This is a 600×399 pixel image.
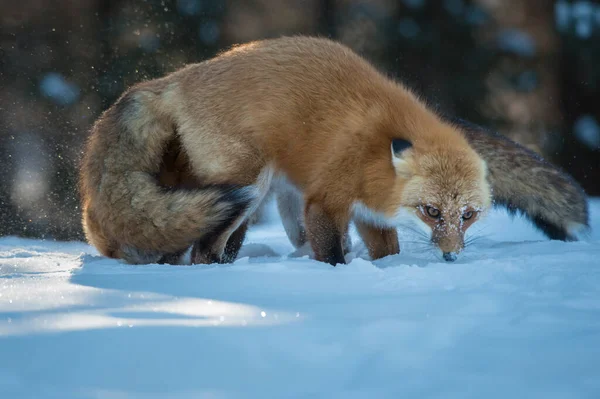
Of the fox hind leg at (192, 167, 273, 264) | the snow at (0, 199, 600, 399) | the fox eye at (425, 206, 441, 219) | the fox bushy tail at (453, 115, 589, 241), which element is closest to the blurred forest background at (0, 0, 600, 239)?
the fox hind leg at (192, 167, 273, 264)

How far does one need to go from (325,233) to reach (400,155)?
60cm

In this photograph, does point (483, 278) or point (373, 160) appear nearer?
point (483, 278)

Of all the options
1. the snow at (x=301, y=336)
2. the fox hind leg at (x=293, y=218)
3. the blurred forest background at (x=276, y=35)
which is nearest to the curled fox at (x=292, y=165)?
the fox hind leg at (x=293, y=218)

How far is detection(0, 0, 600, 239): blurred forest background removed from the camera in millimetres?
Answer: 7082

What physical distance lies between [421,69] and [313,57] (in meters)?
4.41

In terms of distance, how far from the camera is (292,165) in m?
3.71

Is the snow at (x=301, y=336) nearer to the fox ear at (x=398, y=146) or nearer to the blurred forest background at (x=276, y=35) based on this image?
the fox ear at (x=398, y=146)

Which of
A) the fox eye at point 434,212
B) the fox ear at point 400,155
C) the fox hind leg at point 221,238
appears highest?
the fox ear at point 400,155

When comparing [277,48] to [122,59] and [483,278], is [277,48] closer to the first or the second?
[483,278]

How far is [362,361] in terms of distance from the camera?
1.50 meters

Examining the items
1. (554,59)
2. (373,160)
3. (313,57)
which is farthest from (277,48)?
(554,59)

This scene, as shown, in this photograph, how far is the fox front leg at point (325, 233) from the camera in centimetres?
350

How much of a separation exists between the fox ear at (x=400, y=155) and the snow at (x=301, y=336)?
1028mm

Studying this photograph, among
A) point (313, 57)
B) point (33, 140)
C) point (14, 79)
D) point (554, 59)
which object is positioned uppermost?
point (313, 57)
